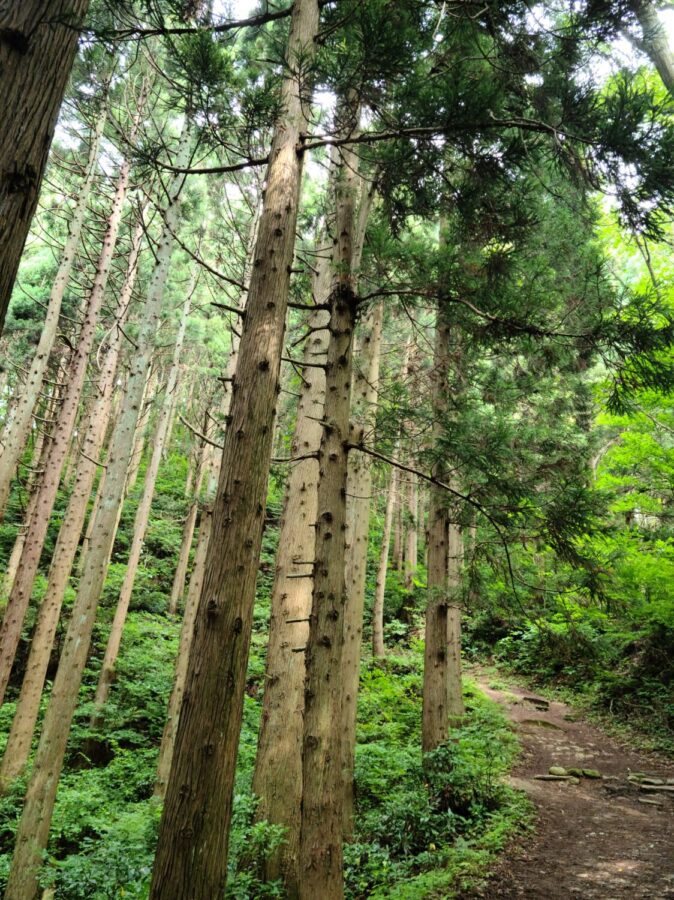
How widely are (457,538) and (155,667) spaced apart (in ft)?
25.6

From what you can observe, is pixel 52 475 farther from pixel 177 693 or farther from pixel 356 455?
pixel 356 455

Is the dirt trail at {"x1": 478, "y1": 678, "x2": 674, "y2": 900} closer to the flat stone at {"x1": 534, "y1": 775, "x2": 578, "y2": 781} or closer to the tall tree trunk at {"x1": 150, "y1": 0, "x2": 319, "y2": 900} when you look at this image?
the flat stone at {"x1": 534, "y1": 775, "x2": 578, "y2": 781}

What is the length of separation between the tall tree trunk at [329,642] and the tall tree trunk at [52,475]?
6126mm

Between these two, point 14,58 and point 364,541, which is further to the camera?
point 364,541

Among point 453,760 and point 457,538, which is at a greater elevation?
point 457,538

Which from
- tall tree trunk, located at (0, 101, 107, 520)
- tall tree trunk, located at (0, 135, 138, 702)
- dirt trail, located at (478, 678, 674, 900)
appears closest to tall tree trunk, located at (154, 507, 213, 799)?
tall tree trunk, located at (0, 135, 138, 702)

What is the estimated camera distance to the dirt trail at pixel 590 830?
14.7 ft

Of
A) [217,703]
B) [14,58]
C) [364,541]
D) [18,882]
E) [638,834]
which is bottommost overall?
[18,882]

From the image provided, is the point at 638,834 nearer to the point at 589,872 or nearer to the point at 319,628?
the point at 589,872

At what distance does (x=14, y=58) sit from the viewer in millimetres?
1957

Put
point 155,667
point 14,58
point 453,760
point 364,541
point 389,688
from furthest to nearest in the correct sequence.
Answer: point 155,667, point 389,688, point 364,541, point 453,760, point 14,58

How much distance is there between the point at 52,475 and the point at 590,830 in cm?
942

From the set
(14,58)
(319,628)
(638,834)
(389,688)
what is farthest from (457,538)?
(14,58)

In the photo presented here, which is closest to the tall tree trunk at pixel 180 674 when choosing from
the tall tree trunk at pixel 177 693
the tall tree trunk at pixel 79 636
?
the tall tree trunk at pixel 177 693
